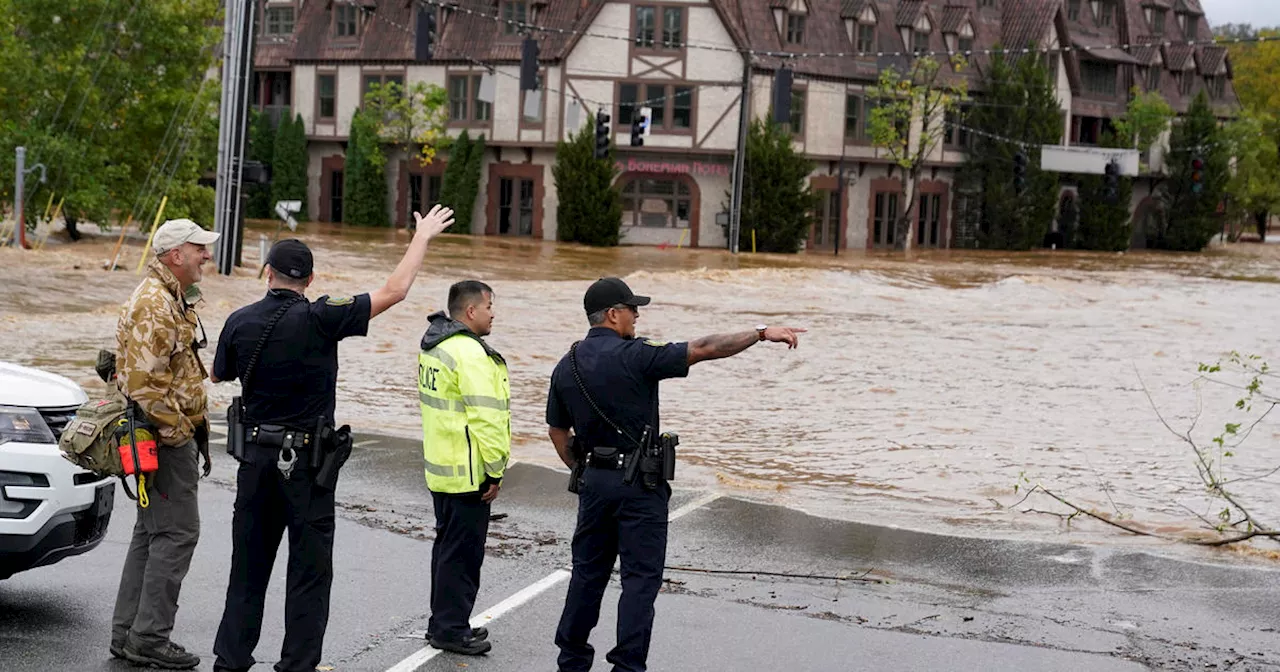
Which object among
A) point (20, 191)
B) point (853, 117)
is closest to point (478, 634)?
point (20, 191)

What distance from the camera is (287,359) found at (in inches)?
264

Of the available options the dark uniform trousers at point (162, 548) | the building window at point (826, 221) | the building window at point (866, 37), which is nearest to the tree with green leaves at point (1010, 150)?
Result: the building window at point (866, 37)

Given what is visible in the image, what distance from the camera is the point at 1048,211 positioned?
201 feet

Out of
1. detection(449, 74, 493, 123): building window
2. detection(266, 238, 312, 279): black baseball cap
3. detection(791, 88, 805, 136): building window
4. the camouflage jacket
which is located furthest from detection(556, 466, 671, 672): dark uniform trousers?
detection(449, 74, 493, 123): building window

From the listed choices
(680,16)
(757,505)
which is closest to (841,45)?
(680,16)

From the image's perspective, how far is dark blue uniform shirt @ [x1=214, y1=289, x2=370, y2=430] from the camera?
21.9ft

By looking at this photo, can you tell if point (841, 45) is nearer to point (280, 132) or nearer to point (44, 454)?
point (280, 132)

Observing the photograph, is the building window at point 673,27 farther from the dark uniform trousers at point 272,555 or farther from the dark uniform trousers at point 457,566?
the dark uniform trousers at point 272,555

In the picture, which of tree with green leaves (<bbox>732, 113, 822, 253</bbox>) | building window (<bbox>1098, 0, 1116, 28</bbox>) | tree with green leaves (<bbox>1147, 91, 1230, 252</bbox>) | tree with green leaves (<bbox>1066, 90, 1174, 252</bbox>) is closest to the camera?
tree with green leaves (<bbox>732, 113, 822, 253</bbox>)

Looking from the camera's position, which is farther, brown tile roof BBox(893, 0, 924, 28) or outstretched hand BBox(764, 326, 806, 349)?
brown tile roof BBox(893, 0, 924, 28)

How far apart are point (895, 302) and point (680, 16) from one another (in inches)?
732

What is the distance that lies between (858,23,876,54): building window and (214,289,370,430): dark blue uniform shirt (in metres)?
51.0

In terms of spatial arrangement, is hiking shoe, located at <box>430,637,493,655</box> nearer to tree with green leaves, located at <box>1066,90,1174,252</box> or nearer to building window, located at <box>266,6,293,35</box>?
building window, located at <box>266,6,293,35</box>

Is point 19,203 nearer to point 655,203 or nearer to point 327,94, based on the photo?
point 655,203
